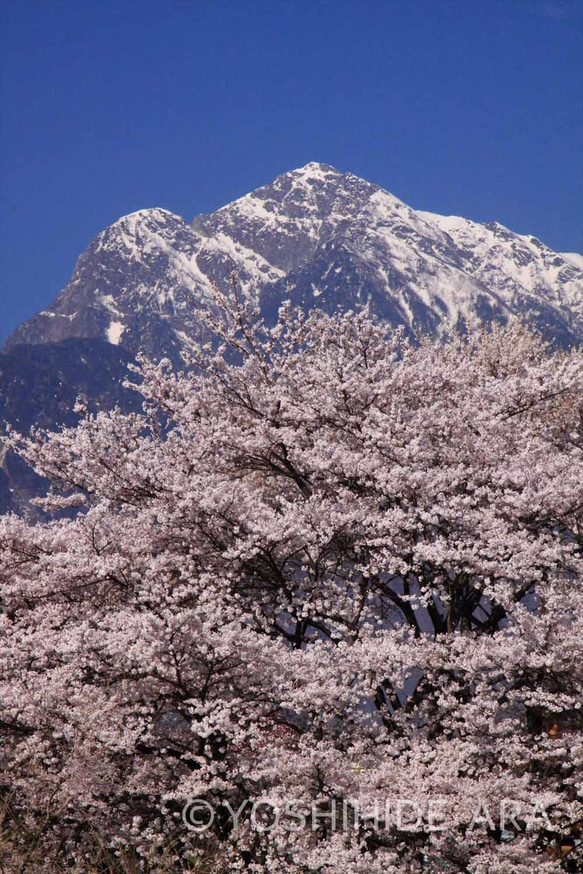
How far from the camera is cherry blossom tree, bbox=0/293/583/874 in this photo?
42.8 feet

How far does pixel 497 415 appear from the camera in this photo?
19641 mm

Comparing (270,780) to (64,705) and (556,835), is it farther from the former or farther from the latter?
(556,835)

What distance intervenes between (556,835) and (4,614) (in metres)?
10.8

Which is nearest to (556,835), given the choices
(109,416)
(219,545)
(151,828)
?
(151,828)

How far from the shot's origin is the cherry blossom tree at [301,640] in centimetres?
A: 1305

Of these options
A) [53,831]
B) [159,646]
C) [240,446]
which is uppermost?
[240,446]

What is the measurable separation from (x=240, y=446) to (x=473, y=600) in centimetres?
601

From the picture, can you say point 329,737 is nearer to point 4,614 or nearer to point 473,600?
point 473,600

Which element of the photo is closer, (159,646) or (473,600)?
(159,646)

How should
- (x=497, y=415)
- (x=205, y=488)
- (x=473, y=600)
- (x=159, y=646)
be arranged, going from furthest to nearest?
(x=497, y=415) → (x=473, y=600) → (x=205, y=488) → (x=159, y=646)

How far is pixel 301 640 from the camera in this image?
634 inches

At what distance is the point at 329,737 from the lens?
14.3 metres

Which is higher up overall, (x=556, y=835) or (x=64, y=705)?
(x=64, y=705)

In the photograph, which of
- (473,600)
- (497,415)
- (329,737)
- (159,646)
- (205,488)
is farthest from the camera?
(497,415)
